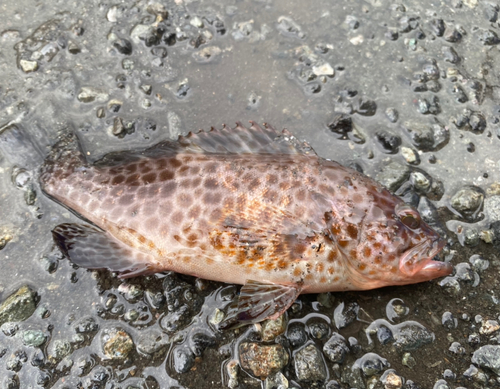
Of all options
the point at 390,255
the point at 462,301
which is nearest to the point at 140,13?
the point at 390,255

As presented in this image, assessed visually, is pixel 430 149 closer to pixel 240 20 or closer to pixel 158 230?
pixel 240 20

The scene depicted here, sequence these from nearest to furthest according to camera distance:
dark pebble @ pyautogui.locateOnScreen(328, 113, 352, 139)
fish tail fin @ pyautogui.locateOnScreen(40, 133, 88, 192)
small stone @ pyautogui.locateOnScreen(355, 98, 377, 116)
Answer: fish tail fin @ pyautogui.locateOnScreen(40, 133, 88, 192), dark pebble @ pyautogui.locateOnScreen(328, 113, 352, 139), small stone @ pyautogui.locateOnScreen(355, 98, 377, 116)

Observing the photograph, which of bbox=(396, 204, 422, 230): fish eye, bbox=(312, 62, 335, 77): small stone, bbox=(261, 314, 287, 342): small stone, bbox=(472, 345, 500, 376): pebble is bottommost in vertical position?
bbox=(472, 345, 500, 376): pebble

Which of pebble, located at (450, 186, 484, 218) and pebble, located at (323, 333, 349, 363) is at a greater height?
pebble, located at (450, 186, 484, 218)

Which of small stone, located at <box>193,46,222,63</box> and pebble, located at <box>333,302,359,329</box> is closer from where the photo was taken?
pebble, located at <box>333,302,359,329</box>

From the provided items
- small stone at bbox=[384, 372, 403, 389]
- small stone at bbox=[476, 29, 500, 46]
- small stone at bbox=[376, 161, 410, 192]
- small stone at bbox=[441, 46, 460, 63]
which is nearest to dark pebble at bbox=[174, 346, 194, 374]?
small stone at bbox=[384, 372, 403, 389]

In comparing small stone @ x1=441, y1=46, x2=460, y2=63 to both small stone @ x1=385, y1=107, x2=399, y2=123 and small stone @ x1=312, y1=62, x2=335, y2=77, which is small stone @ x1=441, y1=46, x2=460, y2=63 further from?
small stone @ x1=312, y1=62, x2=335, y2=77

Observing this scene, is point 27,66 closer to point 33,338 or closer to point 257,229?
point 33,338

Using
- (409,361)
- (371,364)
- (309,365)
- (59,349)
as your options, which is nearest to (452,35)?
(409,361)
